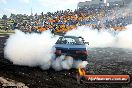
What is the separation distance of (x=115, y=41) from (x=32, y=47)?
18.5 meters

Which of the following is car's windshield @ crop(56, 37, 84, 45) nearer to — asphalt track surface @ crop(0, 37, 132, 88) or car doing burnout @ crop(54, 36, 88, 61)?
car doing burnout @ crop(54, 36, 88, 61)

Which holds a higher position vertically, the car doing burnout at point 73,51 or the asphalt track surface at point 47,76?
the car doing burnout at point 73,51

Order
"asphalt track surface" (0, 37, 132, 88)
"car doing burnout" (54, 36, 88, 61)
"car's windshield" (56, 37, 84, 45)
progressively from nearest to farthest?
"asphalt track surface" (0, 37, 132, 88)
"car doing burnout" (54, 36, 88, 61)
"car's windshield" (56, 37, 84, 45)

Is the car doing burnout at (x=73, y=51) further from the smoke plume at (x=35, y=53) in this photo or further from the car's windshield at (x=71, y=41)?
the car's windshield at (x=71, y=41)

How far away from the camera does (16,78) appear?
966cm

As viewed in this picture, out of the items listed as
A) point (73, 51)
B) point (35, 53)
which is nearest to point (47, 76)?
point (73, 51)

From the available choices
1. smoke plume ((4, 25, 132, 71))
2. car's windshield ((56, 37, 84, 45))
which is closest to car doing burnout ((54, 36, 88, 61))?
smoke plume ((4, 25, 132, 71))

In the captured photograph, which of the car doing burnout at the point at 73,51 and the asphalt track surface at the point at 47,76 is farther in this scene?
the car doing burnout at the point at 73,51

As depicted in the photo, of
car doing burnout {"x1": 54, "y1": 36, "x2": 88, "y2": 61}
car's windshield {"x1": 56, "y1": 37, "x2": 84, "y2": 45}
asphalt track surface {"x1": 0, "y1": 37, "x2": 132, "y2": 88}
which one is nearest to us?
asphalt track surface {"x1": 0, "y1": 37, "x2": 132, "y2": 88}

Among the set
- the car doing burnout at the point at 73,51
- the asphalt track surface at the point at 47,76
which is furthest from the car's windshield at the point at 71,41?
the asphalt track surface at the point at 47,76

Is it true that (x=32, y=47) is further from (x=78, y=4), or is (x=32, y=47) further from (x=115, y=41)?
(x=78, y=4)

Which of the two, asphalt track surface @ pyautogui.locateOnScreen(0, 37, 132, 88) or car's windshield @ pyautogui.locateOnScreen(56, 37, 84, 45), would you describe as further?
car's windshield @ pyautogui.locateOnScreen(56, 37, 84, 45)

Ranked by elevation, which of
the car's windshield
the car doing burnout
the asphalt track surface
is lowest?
the asphalt track surface

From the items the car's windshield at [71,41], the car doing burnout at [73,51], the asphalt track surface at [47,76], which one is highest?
the car's windshield at [71,41]
